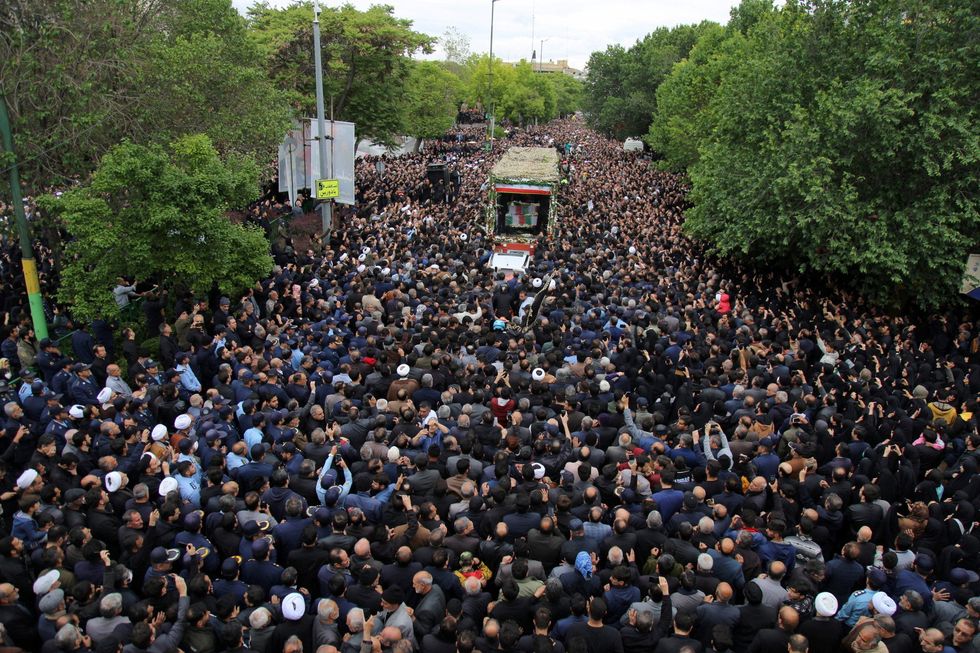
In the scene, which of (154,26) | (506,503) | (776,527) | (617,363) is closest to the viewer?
(776,527)

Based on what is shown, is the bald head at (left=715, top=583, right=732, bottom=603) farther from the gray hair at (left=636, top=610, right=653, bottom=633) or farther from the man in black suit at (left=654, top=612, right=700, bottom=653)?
the gray hair at (left=636, top=610, right=653, bottom=633)

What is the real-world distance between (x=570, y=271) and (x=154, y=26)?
35.7ft

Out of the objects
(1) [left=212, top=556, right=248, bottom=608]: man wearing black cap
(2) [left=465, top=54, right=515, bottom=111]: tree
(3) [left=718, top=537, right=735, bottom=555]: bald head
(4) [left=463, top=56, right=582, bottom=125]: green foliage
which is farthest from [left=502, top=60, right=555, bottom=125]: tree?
(1) [left=212, top=556, right=248, bottom=608]: man wearing black cap

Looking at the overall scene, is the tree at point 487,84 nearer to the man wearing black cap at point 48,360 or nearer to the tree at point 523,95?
the tree at point 523,95

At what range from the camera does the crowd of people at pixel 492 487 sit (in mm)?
4613

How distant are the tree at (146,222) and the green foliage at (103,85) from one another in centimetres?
66

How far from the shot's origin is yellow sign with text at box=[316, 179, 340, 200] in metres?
16.5

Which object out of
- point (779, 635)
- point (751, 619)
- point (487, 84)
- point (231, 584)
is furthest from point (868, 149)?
point (487, 84)

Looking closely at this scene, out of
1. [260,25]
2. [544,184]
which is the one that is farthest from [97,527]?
[260,25]

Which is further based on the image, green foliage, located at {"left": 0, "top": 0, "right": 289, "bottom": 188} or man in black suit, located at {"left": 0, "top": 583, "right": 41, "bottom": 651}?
green foliage, located at {"left": 0, "top": 0, "right": 289, "bottom": 188}

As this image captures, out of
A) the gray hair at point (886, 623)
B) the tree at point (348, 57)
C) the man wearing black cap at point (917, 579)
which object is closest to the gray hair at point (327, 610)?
the gray hair at point (886, 623)

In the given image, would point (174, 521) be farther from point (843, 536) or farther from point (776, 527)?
point (843, 536)

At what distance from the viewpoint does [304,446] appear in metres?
7.14

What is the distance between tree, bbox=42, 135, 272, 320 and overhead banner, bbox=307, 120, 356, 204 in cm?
561
